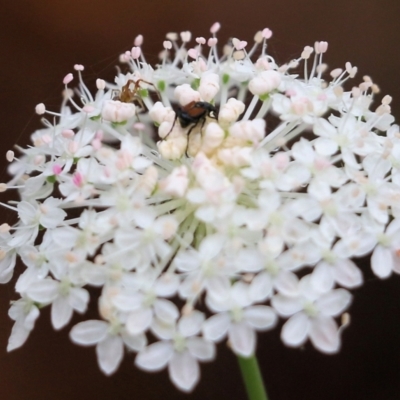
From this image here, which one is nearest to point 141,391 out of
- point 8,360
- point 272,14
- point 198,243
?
point 8,360

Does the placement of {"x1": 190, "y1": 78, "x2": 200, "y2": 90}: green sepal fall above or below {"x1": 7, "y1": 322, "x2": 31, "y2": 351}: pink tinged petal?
above

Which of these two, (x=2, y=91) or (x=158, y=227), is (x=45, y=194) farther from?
(x=2, y=91)

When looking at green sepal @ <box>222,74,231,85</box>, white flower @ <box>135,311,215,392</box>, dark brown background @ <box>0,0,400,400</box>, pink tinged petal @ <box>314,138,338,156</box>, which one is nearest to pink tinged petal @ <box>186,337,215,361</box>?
white flower @ <box>135,311,215,392</box>

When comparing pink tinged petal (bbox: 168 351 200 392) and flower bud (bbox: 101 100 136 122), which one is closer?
pink tinged petal (bbox: 168 351 200 392)

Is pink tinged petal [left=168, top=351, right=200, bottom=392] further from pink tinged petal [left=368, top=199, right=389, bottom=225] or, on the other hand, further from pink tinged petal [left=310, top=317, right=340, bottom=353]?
pink tinged petal [left=368, top=199, right=389, bottom=225]

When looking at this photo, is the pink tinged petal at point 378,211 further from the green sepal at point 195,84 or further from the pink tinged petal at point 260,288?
the green sepal at point 195,84

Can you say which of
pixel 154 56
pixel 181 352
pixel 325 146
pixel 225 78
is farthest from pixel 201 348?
pixel 154 56
